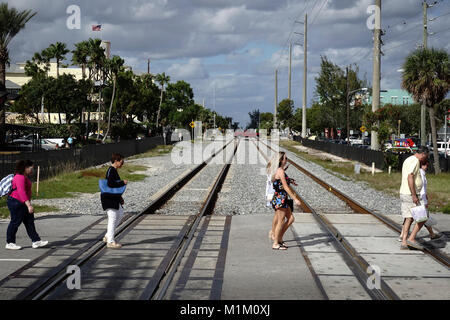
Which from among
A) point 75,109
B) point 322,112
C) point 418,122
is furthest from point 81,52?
point 418,122

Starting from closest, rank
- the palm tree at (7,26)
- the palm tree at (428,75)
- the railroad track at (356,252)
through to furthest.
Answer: the railroad track at (356,252)
the palm tree at (428,75)
the palm tree at (7,26)

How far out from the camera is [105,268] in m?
8.52

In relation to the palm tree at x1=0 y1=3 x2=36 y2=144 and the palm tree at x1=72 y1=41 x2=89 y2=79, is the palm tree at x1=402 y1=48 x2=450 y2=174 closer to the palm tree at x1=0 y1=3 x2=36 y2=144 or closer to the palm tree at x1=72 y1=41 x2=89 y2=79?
the palm tree at x1=0 y1=3 x2=36 y2=144

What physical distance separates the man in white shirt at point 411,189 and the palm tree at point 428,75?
19464 millimetres

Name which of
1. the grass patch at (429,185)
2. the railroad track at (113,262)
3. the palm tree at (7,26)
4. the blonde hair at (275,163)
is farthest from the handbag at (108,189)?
the palm tree at (7,26)

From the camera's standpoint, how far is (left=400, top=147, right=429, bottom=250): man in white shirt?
9.78 metres

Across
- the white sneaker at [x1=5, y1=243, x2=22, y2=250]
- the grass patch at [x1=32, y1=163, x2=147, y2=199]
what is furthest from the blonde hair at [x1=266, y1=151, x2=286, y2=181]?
the grass patch at [x1=32, y1=163, x2=147, y2=199]

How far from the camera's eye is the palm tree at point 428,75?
28156mm

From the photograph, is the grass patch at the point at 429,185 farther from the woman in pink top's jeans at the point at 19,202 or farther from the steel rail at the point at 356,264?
the woman in pink top's jeans at the point at 19,202

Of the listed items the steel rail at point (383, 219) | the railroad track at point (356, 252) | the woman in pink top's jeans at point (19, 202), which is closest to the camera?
the railroad track at point (356, 252)

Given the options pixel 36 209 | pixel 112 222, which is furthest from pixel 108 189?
pixel 36 209

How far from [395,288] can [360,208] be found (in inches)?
332

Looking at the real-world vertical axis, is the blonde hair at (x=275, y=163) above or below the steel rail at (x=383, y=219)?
above

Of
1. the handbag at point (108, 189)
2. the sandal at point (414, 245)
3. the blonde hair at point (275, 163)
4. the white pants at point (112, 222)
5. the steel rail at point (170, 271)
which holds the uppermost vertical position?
the blonde hair at point (275, 163)
